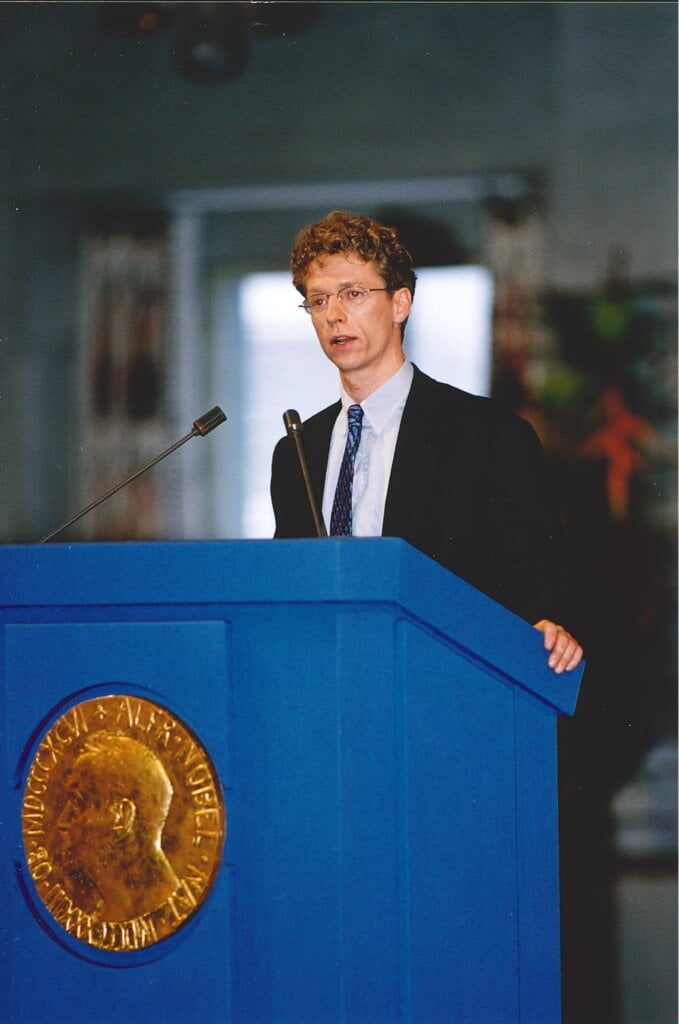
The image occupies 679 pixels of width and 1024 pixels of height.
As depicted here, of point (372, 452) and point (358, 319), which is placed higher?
point (358, 319)

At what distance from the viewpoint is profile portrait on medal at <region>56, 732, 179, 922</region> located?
47.2 inches

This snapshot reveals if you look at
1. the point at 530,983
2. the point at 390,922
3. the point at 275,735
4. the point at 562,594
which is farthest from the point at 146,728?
the point at 562,594

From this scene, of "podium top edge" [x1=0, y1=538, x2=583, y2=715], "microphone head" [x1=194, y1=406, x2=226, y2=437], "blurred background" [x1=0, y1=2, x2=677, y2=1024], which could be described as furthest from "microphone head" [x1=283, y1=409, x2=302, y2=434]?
"blurred background" [x1=0, y1=2, x2=677, y2=1024]

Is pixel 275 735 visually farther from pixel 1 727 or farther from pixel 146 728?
pixel 1 727

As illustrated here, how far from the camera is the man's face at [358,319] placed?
77.7 inches

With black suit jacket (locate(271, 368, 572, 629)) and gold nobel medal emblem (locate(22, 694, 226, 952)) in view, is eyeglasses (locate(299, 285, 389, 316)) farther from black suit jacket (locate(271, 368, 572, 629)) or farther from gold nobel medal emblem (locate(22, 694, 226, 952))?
gold nobel medal emblem (locate(22, 694, 226, 952))

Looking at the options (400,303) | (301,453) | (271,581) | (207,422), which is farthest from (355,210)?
(271,581)

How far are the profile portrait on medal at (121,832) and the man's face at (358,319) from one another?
984 millimetres

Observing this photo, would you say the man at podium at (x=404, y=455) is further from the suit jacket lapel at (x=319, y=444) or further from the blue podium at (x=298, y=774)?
the blue podium at (x=298, y=774)

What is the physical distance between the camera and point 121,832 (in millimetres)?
1206

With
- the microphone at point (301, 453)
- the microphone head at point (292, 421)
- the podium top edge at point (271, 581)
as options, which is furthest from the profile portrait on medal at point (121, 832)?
the microphone head at point (292, 421)

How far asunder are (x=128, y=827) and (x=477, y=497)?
0.95m

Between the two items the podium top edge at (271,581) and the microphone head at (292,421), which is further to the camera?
the microphone head at (292,421)

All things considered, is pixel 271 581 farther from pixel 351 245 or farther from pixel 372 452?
pixel 351 245
